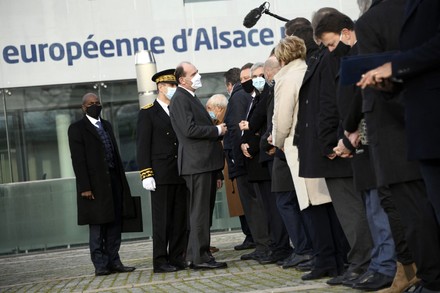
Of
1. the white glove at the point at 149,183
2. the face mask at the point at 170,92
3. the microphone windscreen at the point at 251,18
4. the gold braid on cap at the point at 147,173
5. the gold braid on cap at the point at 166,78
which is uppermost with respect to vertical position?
the microphone windscreen at the point at 251,18

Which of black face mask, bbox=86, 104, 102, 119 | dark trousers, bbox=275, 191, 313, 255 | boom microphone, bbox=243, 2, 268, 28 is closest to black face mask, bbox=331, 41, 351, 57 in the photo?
dark trousers, bbox=275, 191, 313, 255

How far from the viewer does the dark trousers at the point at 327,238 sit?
9.45 m

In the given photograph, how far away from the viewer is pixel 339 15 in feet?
28.8

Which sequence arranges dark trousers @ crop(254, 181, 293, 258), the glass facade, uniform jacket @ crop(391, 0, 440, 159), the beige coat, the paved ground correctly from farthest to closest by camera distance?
1. the glass facade
2. dark trousers @ crop(254, 181, 293, 258)
3. the beige coat
4. the paved ground
5. uniform jacket @ crop(391, 0, 440, 159)

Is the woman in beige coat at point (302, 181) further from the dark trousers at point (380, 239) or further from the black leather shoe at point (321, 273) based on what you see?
the dark trousers at point (380, 239)

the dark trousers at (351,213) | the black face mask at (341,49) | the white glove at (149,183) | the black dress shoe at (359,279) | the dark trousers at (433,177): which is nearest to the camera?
the dark trousers at (433,177)

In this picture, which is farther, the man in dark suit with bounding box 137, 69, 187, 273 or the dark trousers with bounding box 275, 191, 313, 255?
the man in dark suit with bounding box 137, 69, 187, 273

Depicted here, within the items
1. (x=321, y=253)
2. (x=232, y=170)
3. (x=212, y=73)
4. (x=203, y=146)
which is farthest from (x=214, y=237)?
(x=321, y=253)

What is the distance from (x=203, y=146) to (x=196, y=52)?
8.97 metres

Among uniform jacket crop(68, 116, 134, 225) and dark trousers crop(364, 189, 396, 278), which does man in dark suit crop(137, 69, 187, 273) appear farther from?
dark trousers crop(364, 189, 396, 278)

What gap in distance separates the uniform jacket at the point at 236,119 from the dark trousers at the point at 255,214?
16 centimetres

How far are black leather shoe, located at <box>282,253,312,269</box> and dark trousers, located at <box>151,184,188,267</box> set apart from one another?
1.85m

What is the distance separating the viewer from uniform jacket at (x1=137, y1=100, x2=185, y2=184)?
12.6 m

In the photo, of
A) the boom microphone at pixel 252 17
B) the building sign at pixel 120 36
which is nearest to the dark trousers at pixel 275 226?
the boom microphone at pixel 252 17
